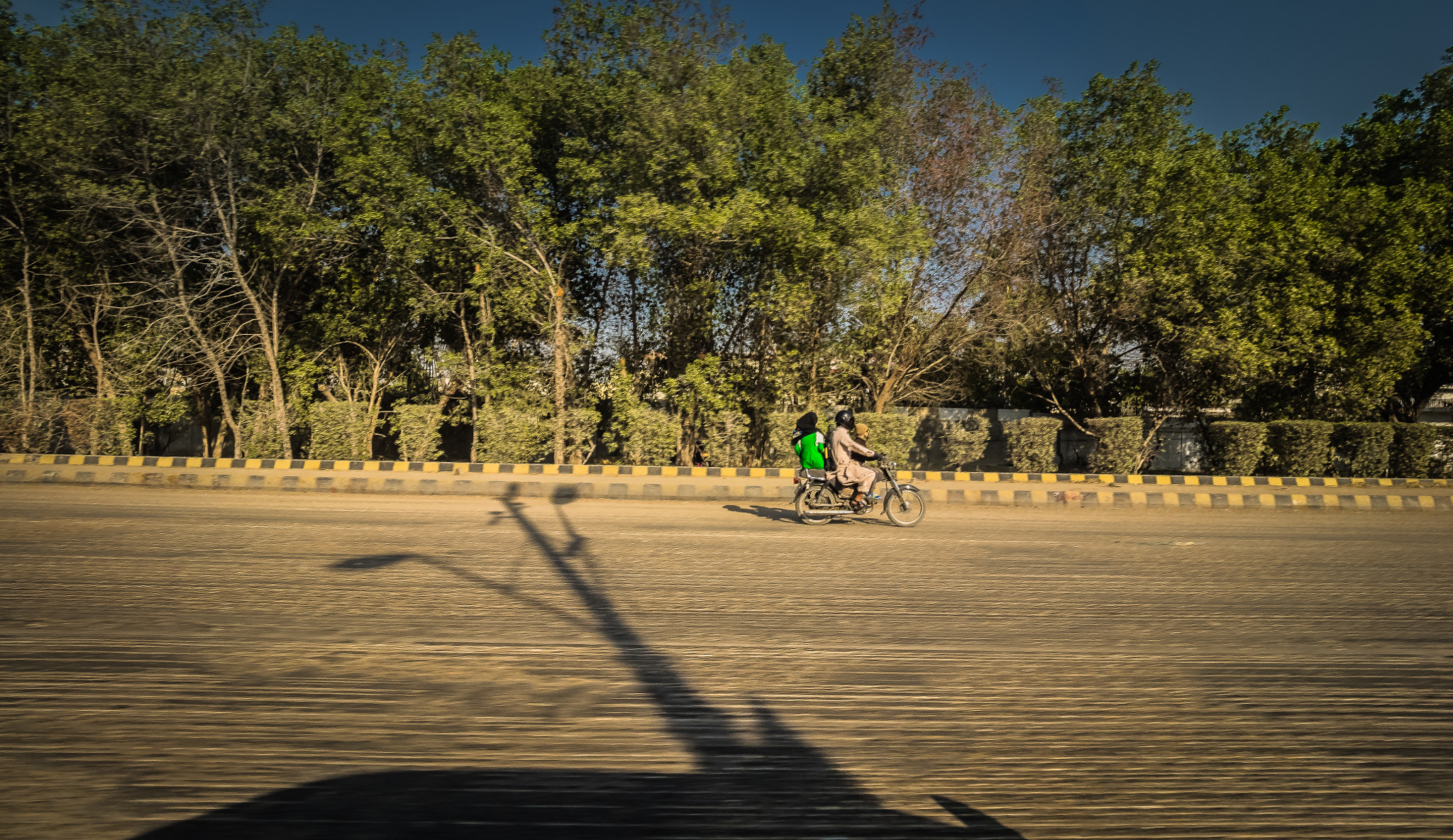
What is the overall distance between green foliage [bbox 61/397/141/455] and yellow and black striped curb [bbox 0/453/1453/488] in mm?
1260

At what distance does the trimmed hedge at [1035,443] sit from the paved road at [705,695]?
1046 cm

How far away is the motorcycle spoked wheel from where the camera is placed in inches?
463

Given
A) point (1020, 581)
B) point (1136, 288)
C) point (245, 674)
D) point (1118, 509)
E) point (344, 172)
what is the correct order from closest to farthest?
1. point (245, 674)
2. point (1020, 581)
3. point (1118, 509)
4. point (344, 172)
5. point (1136, 288)

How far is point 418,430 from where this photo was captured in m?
Answer: 18.9

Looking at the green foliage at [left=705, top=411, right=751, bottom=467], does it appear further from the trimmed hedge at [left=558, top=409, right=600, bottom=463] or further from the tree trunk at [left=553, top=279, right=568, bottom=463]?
the tree trunk at [left=553, top=279, right=568, bottom=463]

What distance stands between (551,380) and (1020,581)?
48.4 ft

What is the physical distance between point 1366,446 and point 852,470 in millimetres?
16185

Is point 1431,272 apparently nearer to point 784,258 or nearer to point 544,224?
point 784,258

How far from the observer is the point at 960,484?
1647cm

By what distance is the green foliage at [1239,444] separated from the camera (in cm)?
1912

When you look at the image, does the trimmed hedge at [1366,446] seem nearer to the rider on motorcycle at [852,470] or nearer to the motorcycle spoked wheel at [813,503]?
the rider on motorcycle at [852,470]

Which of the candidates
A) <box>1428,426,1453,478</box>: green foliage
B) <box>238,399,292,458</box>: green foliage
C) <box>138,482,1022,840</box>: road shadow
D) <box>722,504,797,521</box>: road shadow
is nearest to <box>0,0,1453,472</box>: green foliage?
<box>238,399,292,458</box>: green foliage

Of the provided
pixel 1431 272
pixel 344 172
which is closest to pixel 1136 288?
pixel 1431 272

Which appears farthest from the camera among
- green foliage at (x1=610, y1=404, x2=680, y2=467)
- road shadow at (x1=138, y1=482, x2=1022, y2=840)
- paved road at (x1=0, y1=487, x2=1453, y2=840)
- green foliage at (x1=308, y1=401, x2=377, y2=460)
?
green foliage at (x1=308, y1=401, x2=377, y2=460)
